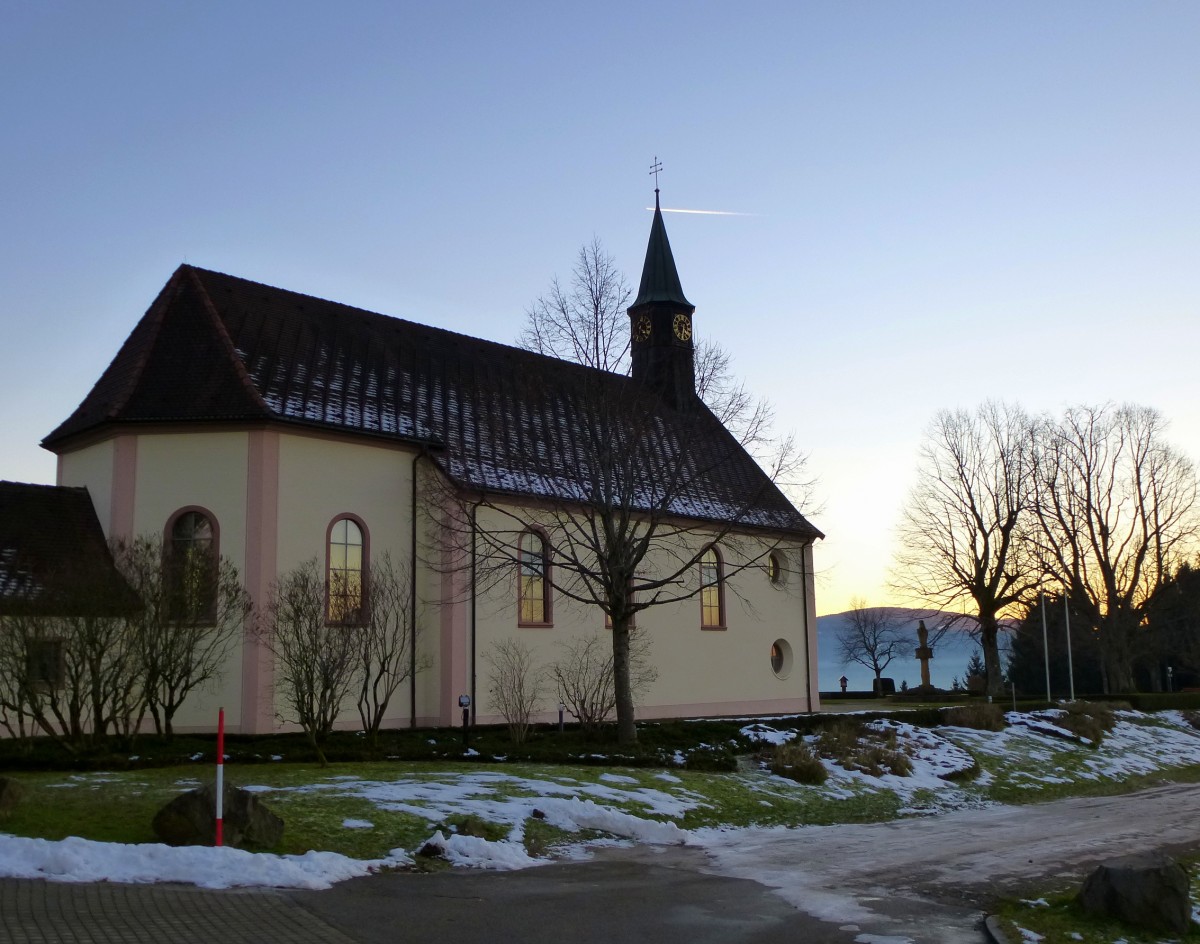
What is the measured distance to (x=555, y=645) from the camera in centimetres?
Result: 2650

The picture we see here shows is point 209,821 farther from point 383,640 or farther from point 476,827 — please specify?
point 383,640

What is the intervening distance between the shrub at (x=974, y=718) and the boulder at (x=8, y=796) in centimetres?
2043

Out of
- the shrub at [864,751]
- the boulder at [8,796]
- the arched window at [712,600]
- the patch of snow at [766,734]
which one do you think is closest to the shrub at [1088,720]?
the shrub at [864,751]

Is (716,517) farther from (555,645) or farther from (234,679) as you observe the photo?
(234,679)

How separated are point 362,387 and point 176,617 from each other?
8057 millimetres

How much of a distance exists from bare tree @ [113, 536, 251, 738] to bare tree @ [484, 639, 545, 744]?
19.2 feet

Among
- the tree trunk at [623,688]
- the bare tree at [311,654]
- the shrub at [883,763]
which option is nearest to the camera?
the bare tree at [311,654]

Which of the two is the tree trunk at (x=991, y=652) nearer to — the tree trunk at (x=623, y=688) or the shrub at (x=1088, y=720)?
the shrub at (x=1088, y=720)

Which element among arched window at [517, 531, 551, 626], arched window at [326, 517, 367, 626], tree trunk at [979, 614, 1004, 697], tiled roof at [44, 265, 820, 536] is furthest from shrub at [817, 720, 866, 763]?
tree trunk at [979, 614, 1004, 697]

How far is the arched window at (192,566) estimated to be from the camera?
19.0 metres

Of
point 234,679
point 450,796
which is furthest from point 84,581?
point 450,796

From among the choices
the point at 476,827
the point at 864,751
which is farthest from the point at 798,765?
the point at 476,827

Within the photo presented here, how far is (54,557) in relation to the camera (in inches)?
822

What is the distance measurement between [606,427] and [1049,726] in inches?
550
